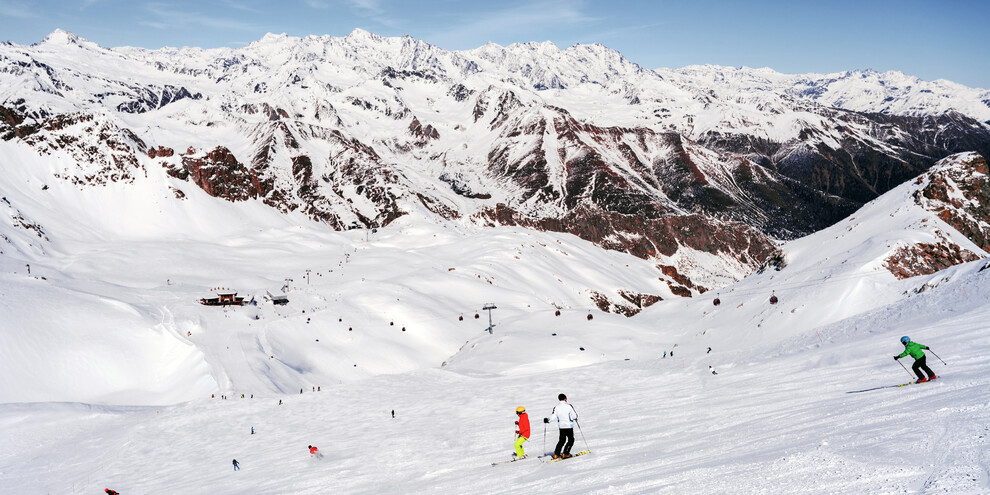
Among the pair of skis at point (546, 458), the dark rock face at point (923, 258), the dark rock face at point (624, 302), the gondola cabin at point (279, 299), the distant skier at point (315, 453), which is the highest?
the gondola cabin at point (279, 299)

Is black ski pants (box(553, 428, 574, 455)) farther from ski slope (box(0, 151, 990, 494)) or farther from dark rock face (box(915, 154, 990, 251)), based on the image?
dark rock face (box(915, 154, 990, 251))

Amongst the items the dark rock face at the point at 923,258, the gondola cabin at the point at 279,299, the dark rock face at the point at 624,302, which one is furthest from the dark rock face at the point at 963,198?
the gondola cabin at the point at 279,299

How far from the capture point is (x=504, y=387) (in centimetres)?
4162

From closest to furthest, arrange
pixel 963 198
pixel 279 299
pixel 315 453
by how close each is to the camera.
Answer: pixel 315 453 → pixel 963 198 → pixel 279 299

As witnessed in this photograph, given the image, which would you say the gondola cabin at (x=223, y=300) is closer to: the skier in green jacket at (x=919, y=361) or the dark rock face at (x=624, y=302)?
the dark rock face at (x=624, y=302)

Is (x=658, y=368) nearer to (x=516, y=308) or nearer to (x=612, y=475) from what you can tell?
(x=612, y=475)

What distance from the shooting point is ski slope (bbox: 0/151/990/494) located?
1578cm

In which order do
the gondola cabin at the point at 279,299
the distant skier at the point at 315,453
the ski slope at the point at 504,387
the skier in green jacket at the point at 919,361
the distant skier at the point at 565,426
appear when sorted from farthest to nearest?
1. the gondola cabin at the point at 279,299
2. the distant skier at the point at 315,453
3. the skier in green jacket at the point at 919,361
4. the distant skier at the point at 565,426
5. the ski slope at the point at 504,387

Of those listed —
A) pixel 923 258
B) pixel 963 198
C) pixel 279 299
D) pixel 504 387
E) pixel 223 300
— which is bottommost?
pixel 504 387

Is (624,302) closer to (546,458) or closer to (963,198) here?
(963,198)

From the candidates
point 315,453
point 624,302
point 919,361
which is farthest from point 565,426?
point 624,302

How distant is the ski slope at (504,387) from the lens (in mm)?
15781

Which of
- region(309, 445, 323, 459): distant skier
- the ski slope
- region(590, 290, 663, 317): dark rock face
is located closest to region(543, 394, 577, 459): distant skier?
the ski slope

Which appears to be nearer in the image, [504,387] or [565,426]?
[565,426]
